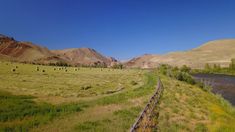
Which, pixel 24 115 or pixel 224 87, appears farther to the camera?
pixel 224 87

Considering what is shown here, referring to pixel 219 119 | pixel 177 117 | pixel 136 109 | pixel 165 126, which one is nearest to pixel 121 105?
pixel 136 109

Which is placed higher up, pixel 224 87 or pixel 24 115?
pixel 24 115

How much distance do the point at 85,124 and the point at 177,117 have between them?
832 cm

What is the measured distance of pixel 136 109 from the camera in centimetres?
2012

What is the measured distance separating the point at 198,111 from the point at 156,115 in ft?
19.3

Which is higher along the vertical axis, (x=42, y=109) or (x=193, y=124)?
(x=42, y=109)

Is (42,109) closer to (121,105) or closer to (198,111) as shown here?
(121,105)

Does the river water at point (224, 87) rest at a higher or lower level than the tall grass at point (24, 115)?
lower

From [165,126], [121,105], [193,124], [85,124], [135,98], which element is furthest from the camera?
[135,98]

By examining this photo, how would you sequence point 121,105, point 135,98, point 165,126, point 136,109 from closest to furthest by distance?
point 165,126 → point 136,109 → point 121,105 → point 135,98

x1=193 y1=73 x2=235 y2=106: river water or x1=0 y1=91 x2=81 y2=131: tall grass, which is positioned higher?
x1=0 y1=91 x2=81 y2=131: tall grass

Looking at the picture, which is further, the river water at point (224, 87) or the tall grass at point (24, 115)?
the river water at point (224, 87)

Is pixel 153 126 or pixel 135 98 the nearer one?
pixel 153 126

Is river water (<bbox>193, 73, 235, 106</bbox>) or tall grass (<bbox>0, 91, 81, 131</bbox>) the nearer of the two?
tall grass (<bbox>0, 91, 81, 131</bbox>)
